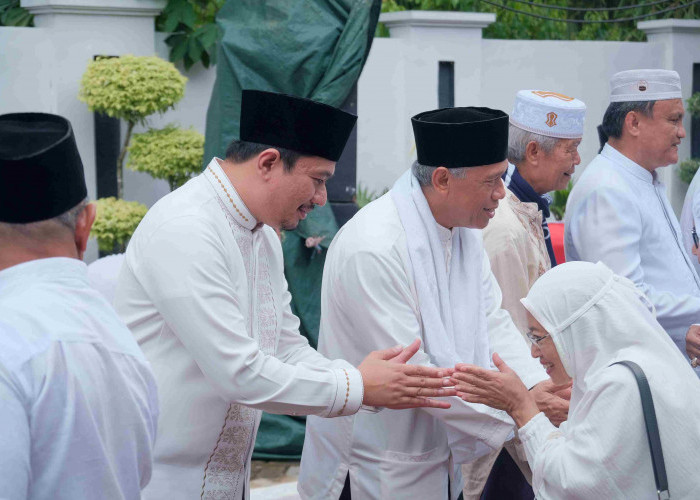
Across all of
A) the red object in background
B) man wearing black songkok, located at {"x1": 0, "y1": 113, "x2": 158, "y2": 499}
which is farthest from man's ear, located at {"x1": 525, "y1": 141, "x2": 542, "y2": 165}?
man wearing black songkok, located at {"x1": 0, "y1": 113, "x2": 158, "y2": 499}

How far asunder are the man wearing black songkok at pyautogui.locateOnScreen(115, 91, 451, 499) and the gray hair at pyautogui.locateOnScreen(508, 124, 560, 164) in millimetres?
1335

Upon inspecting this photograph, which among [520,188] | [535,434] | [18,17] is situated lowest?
[535,434]

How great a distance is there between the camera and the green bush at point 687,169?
919 cm

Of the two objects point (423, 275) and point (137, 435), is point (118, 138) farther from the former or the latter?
point (137, 435)

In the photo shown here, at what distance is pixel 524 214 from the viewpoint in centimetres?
409

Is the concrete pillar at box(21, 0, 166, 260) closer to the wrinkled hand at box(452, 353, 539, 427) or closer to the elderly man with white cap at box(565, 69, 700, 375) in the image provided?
the elderly man with white cap at box(565, 69, 700, 375)

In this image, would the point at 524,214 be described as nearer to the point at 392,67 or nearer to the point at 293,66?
the point at 293,66

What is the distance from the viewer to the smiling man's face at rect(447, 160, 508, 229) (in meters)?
3.37

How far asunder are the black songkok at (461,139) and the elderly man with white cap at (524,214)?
1.86 feet

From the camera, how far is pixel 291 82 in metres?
5.47

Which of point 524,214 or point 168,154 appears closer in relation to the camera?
point 524,214

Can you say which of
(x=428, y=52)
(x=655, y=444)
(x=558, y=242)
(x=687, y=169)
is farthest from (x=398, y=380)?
(x=687, y=169)

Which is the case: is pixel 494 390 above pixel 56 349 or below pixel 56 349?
below

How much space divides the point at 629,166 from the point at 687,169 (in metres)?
5.04
